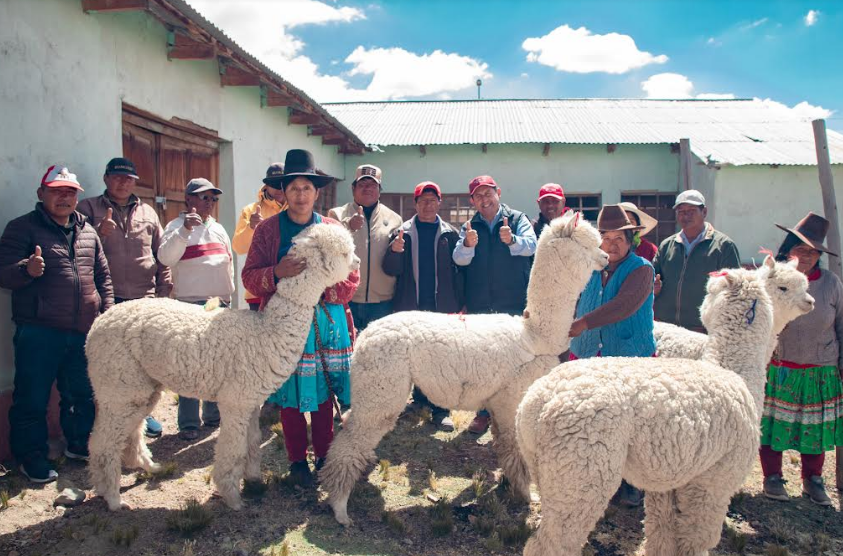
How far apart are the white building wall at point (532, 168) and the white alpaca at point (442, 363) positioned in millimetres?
9617

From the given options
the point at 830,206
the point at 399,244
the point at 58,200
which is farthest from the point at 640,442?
the point at 58,200

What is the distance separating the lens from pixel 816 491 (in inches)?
159

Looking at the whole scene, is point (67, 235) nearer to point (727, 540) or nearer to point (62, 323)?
point (62, 323)

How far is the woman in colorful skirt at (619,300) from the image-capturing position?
3182 mm

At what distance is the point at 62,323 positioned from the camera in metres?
3.83

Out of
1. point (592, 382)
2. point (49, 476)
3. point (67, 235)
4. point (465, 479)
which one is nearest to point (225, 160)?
point (67, 235)

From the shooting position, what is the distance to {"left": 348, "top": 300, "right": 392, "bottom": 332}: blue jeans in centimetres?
509

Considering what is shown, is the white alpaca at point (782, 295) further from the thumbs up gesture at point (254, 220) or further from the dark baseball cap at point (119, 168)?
the dark baseball cap at point (119, 168)

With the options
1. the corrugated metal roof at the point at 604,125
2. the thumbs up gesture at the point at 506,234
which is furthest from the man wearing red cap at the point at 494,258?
the corrugated metal roof at the point at 604,125

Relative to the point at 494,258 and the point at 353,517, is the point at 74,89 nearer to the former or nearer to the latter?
the point at 494,258

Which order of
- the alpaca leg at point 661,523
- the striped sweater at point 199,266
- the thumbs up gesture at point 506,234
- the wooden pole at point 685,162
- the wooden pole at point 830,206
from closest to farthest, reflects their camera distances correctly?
1. the alpaca leg at point 661,523
2. the wooden pole at point 830,206
3. the thumbs up gesture at point 506,234
4. the striped sweater at point 199,266
5. the wooden pole at point 685,162

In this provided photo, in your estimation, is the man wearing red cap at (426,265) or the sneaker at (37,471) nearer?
the sneaker at (37,471)

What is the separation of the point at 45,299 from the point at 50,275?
0.17m

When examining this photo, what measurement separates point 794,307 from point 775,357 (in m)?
0.92
